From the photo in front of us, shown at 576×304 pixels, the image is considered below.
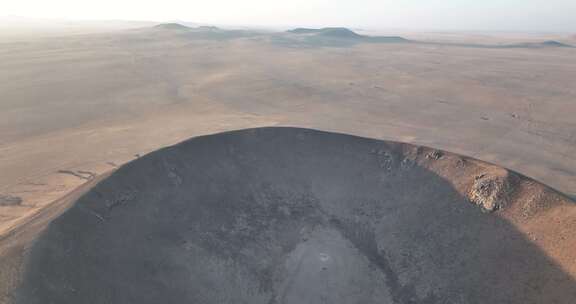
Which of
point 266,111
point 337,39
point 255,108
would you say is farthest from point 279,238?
point 337,39

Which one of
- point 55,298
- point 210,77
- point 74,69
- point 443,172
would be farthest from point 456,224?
point 74,69

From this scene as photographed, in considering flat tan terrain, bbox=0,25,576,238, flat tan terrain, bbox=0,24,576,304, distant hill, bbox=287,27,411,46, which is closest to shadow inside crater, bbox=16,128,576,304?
flat tan terrain, bbox=0,24,576,304

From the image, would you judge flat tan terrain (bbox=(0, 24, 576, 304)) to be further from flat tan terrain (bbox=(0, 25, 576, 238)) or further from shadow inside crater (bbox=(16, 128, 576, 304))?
shadow inside crater (bbox=(16, 128, 576, 304))

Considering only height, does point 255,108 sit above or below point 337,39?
below

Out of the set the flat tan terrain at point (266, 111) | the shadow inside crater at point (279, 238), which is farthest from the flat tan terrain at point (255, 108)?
the shadow inside crater at point (279, 238)

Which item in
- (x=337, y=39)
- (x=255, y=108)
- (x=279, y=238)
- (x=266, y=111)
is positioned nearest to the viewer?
(x=279, y=238)

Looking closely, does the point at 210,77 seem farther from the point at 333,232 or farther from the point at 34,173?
the point at 333,232

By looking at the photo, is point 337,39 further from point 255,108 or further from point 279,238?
point 279,238

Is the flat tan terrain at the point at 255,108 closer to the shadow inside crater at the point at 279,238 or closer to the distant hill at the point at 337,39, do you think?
the shadow inside crater at the point at 279,238
